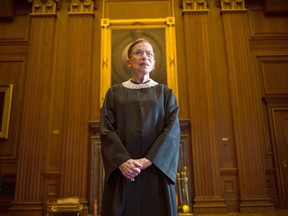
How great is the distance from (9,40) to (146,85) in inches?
275

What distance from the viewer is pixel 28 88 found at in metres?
7.33

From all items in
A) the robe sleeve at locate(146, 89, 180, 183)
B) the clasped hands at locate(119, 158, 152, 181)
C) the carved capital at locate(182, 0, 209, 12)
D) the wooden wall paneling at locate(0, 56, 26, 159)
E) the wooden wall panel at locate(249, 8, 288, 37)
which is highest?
the carved capital at locate(182, 0, 209, 12)

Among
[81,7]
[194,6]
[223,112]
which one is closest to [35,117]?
[81,7]

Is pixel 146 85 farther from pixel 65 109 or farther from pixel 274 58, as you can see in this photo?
pixel 274 58

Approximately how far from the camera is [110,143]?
2.00 m

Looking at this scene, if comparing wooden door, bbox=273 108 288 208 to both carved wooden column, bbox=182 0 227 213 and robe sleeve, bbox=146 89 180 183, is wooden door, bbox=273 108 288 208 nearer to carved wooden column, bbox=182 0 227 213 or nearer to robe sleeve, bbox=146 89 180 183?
carved wooden column, bbox=182 0 227 213

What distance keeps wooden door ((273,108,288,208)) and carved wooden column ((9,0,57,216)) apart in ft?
17.4

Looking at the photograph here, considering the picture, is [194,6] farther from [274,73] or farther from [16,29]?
[16,29]

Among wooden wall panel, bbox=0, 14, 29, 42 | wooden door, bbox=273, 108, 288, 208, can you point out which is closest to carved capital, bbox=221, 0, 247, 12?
wooden door, bbox=273, 108, 288, 208

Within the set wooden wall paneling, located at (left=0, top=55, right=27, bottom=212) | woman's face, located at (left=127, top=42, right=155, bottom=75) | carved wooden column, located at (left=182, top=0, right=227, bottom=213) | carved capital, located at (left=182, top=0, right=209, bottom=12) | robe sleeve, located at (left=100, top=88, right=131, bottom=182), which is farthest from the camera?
carved capital, located at (left=182, top=0, right=209, bottom=12)

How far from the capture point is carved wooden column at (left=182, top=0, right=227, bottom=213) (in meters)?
6.64

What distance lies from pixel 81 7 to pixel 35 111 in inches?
111

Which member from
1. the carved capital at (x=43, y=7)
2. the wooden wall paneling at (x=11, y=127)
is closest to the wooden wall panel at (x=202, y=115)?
the carved capital at (x=43, y=7)

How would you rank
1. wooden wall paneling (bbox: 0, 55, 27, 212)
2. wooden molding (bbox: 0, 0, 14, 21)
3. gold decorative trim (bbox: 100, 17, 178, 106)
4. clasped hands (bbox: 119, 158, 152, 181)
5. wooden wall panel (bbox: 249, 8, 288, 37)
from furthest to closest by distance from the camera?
wooden wall panel (bbox: 249, 8, 288, 37), wooden molding (bbox: 0, 0, 14, 21), gold decorative trim (bbox: 100, 17, 178, 106), wooden wall paneling (bbox: 0, 55, 27, 212), clasped hands (bbox: 119, 158, 152, 181)
